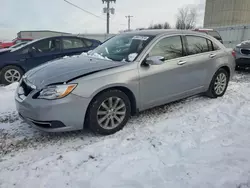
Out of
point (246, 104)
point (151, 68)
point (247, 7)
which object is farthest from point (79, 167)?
point (247, 7)

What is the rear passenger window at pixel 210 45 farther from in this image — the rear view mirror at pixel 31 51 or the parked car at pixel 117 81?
the rear view mirror at pixel 31 51

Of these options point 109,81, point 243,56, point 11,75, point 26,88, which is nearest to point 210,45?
point 109,81

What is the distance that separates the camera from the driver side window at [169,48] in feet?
13.2

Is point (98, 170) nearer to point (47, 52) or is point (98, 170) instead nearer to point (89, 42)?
point (47, 52)

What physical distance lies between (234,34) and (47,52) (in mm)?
15451

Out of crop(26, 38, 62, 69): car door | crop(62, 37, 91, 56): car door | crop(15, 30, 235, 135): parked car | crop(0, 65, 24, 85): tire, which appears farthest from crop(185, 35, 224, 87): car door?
crop(0, 65, 24, 85): tire

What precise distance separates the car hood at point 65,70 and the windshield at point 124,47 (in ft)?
0.82

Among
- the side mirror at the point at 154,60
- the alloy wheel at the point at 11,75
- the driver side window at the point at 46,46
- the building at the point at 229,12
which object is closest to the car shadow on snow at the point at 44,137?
the side mirror at the point at 154,60

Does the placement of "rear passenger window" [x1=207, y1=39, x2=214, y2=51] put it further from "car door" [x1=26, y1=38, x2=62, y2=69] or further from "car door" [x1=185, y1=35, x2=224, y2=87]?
"car door" [x1=26, y1=38, x2=62, y2=69]

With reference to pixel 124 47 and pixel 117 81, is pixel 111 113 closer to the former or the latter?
pixel 117 81

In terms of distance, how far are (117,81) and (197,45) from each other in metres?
2.13

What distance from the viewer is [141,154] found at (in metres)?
3.07

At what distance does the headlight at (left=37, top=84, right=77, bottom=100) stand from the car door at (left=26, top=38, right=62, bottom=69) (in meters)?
4.25

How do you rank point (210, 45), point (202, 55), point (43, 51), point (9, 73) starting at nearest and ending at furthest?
point (202, 55) < point (210, 45) < point (9, 73) < point (43, 51)
